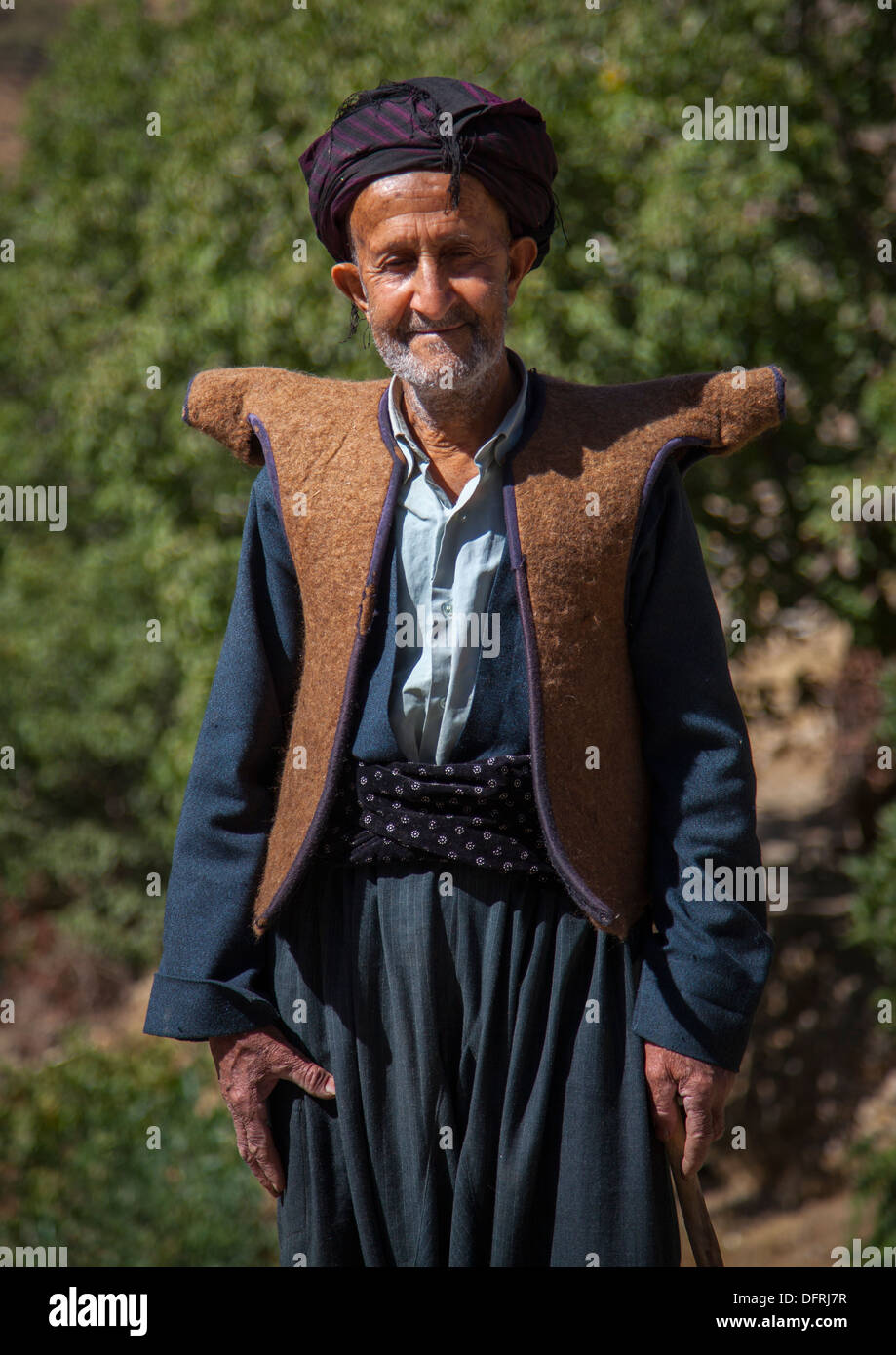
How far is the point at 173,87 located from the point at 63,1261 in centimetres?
413

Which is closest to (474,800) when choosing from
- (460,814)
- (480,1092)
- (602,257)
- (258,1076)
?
(460,814)

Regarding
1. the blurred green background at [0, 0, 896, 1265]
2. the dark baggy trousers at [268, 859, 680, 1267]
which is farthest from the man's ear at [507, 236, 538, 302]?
the blurred green background at [0, 0, 896, 1265]

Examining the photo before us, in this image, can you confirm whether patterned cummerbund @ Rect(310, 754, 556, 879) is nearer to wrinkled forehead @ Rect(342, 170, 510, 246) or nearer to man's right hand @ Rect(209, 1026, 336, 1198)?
man's right hand @ Rect(209, 1026, 336, 1198)

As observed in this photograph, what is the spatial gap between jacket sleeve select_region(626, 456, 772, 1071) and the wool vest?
4 cm

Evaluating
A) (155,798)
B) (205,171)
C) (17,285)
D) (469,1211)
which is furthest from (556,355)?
(17,285)

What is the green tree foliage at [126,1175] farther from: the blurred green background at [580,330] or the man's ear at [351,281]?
the man's ear at [351,281]

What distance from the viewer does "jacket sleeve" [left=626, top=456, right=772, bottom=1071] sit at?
183cm

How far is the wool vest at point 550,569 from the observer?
182 cm

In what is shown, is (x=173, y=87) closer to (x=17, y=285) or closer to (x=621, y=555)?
(x=17, y=285)

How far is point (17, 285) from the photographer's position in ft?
22.2

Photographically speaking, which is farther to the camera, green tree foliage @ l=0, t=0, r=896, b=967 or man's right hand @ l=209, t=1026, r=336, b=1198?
green tree foliage @ l=0, t=0, r=896, b=967

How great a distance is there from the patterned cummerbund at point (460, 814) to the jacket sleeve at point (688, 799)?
0.20 meters

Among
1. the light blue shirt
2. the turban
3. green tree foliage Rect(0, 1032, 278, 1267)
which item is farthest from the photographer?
green tree foliage Rect(0, 1032, 278, 1267)

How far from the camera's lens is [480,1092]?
6.07 feet
